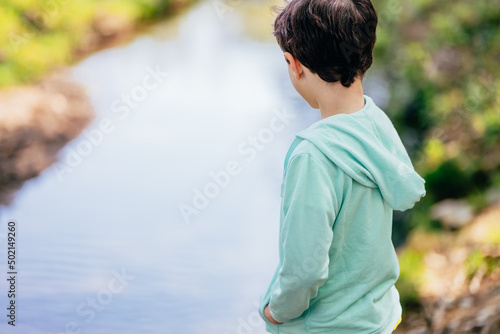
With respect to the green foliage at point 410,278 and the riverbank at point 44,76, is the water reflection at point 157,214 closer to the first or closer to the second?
the riverbank at point 44,76

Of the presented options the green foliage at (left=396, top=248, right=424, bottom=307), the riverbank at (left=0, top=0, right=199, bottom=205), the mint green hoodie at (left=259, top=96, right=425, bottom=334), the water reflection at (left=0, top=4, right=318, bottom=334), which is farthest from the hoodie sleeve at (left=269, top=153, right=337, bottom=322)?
the riverbank at (left=0, top=0, right=199, bottom=205)

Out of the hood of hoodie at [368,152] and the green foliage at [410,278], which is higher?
the hood of hoodie at [368,152]

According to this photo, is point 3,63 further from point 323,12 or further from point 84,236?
point 323,12

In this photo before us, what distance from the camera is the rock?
3.05 metres

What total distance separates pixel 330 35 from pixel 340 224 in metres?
0.31

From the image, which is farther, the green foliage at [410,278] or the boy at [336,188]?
the green foliage at [410,278]

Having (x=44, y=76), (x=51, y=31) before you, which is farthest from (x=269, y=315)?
(x=51, y=31)

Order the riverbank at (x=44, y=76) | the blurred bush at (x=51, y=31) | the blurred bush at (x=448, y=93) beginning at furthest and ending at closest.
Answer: the blurred bush at (x=51, y=31) → the riverbank at (x=44, y=76) → the blurred bush at (x=448, y=93)

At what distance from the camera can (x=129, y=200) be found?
343 centimetres

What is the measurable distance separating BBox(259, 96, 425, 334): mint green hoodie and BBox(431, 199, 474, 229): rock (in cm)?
212

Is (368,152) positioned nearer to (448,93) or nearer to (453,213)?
(453,213)

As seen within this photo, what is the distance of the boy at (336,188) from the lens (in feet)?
3.11

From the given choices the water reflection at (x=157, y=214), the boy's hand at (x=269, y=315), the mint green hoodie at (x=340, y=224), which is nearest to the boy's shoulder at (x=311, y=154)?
the mint green hoodie at (x=340, y=224)

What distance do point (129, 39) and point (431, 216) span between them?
13.3ft
